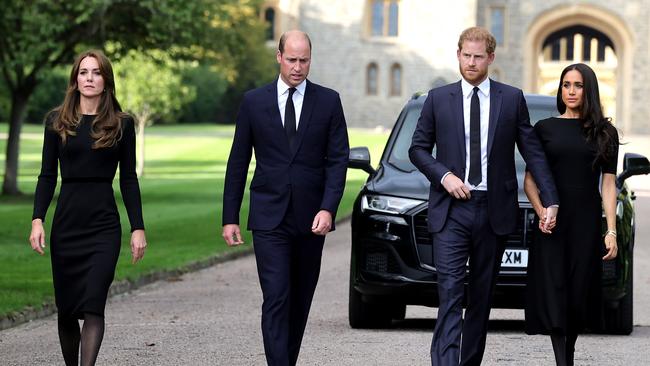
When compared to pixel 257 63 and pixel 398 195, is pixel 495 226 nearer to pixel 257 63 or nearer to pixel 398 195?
pixel 398 195

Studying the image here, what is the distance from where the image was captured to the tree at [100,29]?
3023cm

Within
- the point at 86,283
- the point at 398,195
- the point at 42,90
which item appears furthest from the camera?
the point at 42,90

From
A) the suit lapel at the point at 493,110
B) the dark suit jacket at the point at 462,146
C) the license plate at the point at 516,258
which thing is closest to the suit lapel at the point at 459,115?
the dark suit jacket at the point at 462,146

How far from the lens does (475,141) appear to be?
793cm

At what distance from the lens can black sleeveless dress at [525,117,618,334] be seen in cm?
836

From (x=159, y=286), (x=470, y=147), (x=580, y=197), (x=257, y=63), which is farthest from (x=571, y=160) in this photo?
(x=257, y=63)

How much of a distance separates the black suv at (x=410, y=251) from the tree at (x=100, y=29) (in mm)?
19326

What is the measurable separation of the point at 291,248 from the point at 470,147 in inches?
41.1

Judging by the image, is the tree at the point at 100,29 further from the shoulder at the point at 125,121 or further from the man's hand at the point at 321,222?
the man's hand at the point at 321,222

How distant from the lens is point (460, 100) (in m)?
8.01

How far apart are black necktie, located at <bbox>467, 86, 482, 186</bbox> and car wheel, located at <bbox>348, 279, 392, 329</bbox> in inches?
129

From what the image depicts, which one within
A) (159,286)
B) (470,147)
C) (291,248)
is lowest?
(159,286)

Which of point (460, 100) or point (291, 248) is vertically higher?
point (460, 100)

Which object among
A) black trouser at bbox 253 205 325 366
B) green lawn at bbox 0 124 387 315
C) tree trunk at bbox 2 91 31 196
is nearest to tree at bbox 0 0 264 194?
tree trunk at bbox 2 91 31 196
